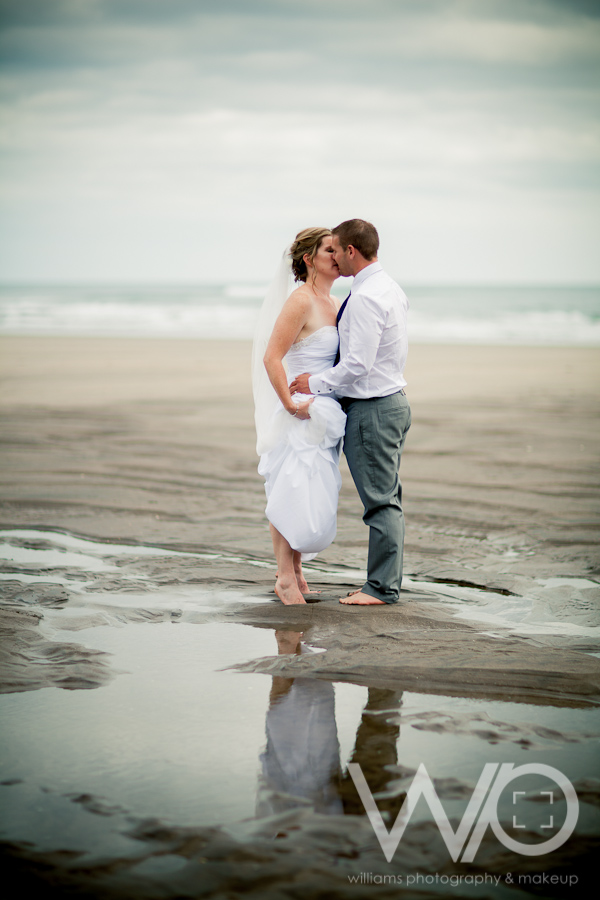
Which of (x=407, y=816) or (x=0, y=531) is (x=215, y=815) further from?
(x=0, y=531)

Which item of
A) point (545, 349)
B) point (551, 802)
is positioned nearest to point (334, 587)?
point (551, 802)

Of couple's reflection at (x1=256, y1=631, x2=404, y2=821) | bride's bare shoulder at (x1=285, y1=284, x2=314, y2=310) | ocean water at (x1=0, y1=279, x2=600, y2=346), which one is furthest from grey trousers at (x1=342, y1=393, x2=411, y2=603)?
ocean water at (x1=0, y1=279, x2=600, y2=346)

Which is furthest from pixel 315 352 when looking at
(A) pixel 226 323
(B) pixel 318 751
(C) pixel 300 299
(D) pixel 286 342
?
(A) pixel 226 323

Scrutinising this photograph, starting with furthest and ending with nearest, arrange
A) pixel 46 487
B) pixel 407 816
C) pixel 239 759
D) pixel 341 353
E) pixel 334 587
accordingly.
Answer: pixel 46 487 < pixel 334 587 < pixel 341 353 < pixel 239 759 < pixel 407 816

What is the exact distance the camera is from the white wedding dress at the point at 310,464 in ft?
15.3

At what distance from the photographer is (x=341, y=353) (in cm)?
462

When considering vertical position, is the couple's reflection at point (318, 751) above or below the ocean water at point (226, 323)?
below

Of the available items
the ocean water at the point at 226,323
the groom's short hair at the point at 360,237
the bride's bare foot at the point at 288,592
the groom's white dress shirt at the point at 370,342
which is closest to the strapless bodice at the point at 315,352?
the groom's white dress shirt at the point at 370,342

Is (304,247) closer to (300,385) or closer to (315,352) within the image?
(315,352)

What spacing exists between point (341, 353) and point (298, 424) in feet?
1.56

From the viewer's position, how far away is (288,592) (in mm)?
4617

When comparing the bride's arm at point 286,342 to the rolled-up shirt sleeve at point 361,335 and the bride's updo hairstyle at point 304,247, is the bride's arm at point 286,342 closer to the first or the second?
the bride's updo hairstyle at point 304,247

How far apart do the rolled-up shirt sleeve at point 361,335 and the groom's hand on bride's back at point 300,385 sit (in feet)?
0.88

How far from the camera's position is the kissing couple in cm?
451
